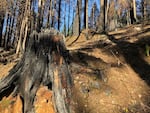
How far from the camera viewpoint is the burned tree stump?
21.1ft

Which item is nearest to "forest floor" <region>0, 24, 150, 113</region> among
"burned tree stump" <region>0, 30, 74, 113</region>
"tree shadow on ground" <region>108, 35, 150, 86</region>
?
"tree shadow on ground" <region>108, 35, 150, 86</region>

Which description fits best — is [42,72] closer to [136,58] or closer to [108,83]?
[108,83]

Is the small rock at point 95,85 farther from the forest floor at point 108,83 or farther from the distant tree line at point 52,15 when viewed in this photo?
the distant tree line at point 52,15

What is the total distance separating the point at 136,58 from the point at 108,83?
210 centimetres

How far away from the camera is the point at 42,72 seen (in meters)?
6.67

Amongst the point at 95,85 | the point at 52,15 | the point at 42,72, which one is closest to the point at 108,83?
the point at 95,85

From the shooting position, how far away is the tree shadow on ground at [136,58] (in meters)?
8.42

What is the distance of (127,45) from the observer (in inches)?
412

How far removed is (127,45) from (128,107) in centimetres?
416

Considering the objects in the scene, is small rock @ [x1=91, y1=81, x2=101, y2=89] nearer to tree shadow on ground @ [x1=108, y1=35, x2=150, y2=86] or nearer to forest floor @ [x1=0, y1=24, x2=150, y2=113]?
forest floor @ [x1=0, y1=24, x2=150, y2=113]

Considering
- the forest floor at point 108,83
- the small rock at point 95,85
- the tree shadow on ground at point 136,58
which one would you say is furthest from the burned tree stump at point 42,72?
the tree shadow on ground at point 136,58

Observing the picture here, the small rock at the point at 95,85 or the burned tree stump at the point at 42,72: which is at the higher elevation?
the burned tree stump at the point at 42,72

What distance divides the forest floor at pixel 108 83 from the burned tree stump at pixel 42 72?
0.20 meters

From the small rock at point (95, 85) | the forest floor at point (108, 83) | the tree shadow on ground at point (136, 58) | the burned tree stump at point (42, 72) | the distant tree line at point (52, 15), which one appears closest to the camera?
the burned tree stump at point (42, 72)
